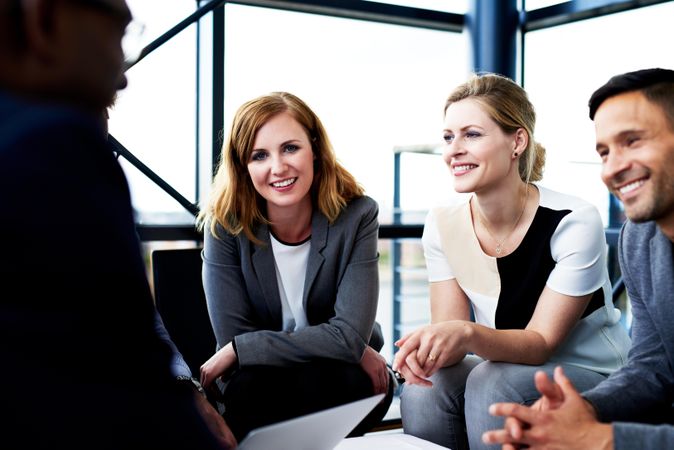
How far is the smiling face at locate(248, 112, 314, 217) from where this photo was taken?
2.10m

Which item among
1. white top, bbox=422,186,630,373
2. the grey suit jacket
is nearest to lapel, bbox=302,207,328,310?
white top, bbox=422,186,630,373

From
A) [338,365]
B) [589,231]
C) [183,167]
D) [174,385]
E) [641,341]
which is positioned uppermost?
[183,167]

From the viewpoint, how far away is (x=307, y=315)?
217 centimetres

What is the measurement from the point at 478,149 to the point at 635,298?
61 centimetres

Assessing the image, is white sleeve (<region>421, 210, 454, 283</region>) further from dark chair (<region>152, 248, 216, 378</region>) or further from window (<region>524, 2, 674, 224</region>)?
window (<region>524, 2, 674, 224</region>)

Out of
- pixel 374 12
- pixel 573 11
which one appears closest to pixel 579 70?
pixel 573 11

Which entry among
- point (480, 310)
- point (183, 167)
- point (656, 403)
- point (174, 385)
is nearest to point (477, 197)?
point (480, 310)

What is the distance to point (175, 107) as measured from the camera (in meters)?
2.70

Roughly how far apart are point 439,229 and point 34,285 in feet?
5.48

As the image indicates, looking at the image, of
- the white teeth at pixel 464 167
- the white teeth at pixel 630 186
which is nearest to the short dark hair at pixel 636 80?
the white teeth at pixel 630 186

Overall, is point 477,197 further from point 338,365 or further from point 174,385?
point 174,385

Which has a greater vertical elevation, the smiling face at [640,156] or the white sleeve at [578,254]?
the smiling face at [640,156]

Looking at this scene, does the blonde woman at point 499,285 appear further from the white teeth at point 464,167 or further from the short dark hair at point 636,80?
the short dark hair at point 636,80

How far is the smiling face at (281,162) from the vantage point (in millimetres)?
2096
